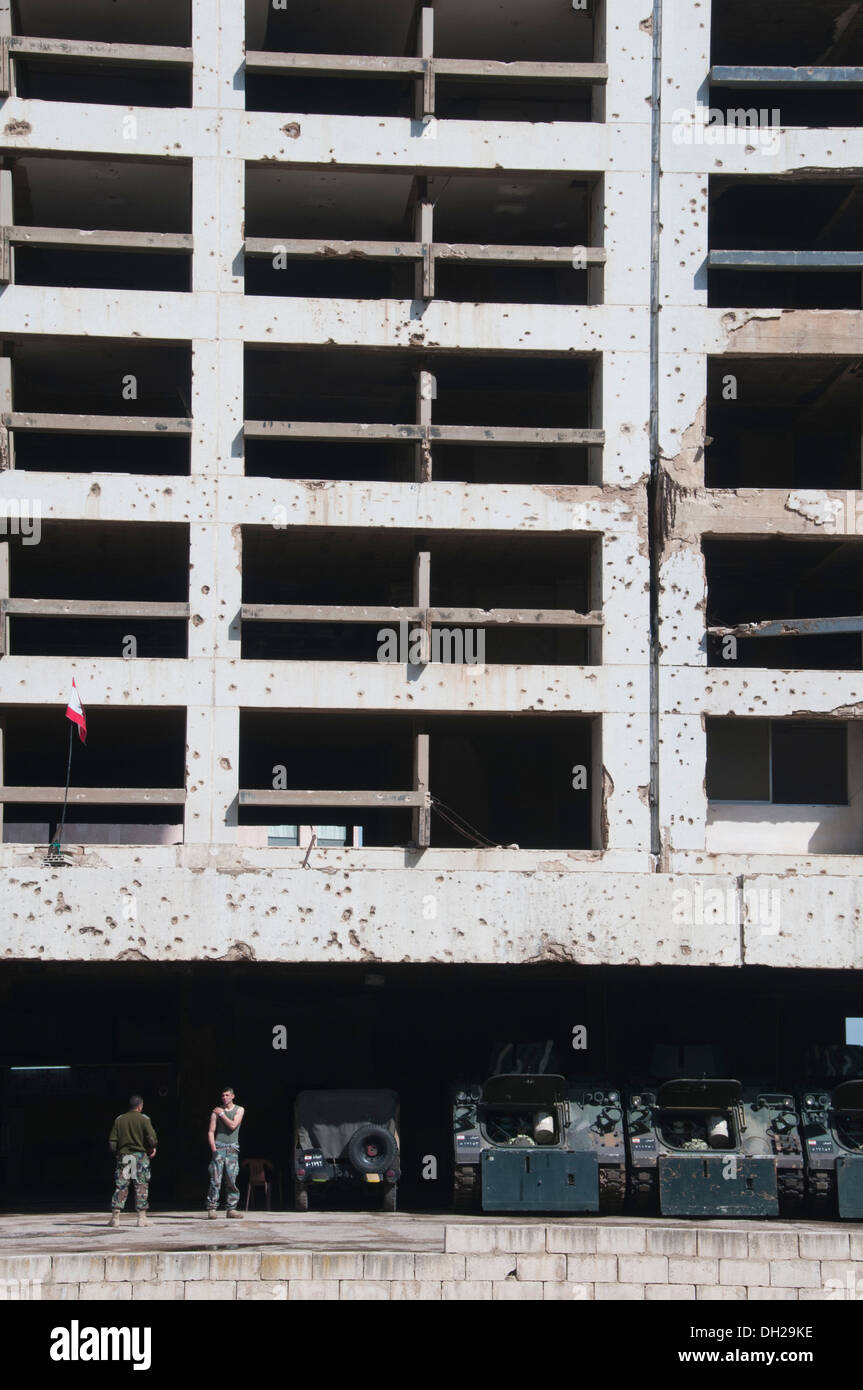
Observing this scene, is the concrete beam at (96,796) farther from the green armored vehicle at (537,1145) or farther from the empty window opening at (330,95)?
the empty window opening at (330,95)

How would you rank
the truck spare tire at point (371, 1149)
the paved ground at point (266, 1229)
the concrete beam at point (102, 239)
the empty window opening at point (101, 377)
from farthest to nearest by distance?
the empty window opening at point (101, 377) → the concrete beam at point (102, 239) → the truck spare tire at point (371, 1149) → the paved ground at point (266, 1229)

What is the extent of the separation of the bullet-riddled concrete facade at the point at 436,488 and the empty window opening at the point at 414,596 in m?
0.09

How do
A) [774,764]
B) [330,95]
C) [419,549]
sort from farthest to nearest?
1. [330,95]
2. [774,764]
3. [419,549]

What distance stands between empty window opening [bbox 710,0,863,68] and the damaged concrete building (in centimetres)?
12

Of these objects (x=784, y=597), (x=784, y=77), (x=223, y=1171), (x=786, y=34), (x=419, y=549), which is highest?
(x=786, y=34)

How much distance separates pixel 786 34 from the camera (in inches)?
1027

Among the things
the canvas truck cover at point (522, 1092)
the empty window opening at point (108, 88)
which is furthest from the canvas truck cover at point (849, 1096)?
the empty window opening at point (108, 88)

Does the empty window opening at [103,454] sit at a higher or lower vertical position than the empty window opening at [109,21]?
lower

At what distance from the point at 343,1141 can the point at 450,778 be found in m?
7.76

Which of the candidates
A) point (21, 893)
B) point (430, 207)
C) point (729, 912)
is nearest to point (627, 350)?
point (430, 207)

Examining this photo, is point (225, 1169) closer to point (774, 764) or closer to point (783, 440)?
point (774, 764)

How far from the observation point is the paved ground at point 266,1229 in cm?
1753

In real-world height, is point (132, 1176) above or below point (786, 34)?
below

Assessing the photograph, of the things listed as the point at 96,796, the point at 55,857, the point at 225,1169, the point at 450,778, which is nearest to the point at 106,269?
the point at 96,796
